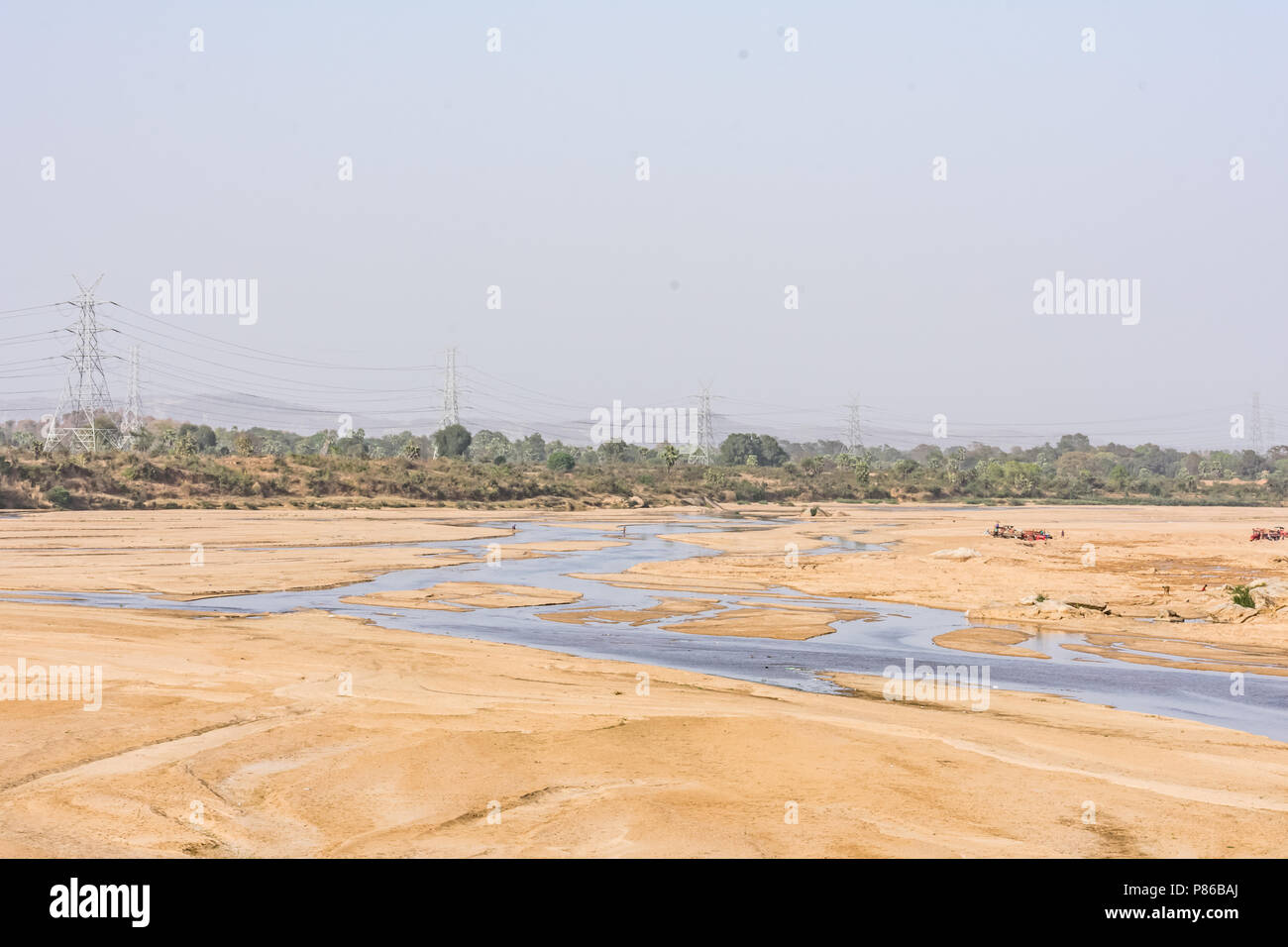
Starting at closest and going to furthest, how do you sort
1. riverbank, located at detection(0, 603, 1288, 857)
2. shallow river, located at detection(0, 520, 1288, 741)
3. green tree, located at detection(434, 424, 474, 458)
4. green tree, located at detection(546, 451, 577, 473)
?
riverbank, located at detection(0, 603, 1288, 857) → shallow river, located at detection(0, 520, 1288, 741) → green tree, located at detection(546, 451, 577, 473) → green tree, located at detection(434, 424, 474, 458)

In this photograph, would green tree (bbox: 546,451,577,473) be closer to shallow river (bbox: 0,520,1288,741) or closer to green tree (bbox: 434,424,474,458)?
green tree (bbox: 434,424,474,458)

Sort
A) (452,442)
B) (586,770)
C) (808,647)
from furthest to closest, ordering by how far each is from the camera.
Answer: (452,442) → (808,647) → (586,770)

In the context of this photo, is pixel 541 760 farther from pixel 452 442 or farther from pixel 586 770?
pixel 452 442

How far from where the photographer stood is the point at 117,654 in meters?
21.8

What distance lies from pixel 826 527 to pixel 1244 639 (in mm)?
51592

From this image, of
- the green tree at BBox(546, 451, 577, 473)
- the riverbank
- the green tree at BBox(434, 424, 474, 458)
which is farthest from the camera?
the green tree at BBox(434, 424, 474, 458)

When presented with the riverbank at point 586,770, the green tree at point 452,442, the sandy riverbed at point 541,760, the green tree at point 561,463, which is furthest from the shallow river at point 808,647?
the green tree at point 452,442

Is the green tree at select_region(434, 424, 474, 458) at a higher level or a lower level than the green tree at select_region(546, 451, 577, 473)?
higher

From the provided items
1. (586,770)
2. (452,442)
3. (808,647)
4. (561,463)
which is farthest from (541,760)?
(452,442)

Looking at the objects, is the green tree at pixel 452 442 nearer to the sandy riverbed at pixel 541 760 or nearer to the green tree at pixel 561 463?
the green tree at pixel 561 463

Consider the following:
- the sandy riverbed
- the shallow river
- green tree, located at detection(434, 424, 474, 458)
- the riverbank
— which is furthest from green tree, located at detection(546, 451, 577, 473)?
the riverbank
